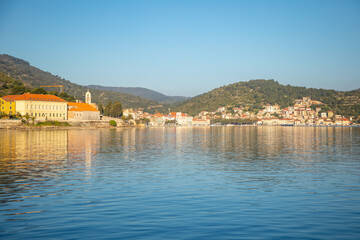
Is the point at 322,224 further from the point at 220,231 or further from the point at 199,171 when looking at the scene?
the point at 199,171

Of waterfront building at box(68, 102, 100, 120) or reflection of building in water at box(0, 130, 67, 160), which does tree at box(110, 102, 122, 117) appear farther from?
reflection of building in water at box(0, 130, 67, 160)

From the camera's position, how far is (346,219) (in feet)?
39.4

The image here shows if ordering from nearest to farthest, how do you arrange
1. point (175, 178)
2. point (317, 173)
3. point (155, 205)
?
1. point (155, 205)
2. point (175, 178)
3. point (317, 173)

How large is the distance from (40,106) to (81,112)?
14072 millimetres

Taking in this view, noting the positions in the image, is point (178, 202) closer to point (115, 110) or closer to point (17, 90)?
point (17, 90)

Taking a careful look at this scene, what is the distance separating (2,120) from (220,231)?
321 feet

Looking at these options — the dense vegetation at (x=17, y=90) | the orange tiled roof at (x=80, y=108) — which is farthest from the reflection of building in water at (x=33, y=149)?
the dense vegetation at (x=17, y=90)

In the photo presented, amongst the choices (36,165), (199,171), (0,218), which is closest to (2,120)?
(36,165)

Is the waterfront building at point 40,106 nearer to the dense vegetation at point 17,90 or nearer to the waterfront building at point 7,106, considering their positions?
the waterfront building at point 7,106

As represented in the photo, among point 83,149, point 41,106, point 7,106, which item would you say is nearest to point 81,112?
point 41,106

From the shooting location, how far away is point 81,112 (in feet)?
399

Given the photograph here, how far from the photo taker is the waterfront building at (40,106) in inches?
4218

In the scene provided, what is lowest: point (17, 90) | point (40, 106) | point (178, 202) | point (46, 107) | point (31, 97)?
point (178, 202)

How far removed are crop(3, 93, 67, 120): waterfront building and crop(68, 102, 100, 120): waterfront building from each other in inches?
91.7
